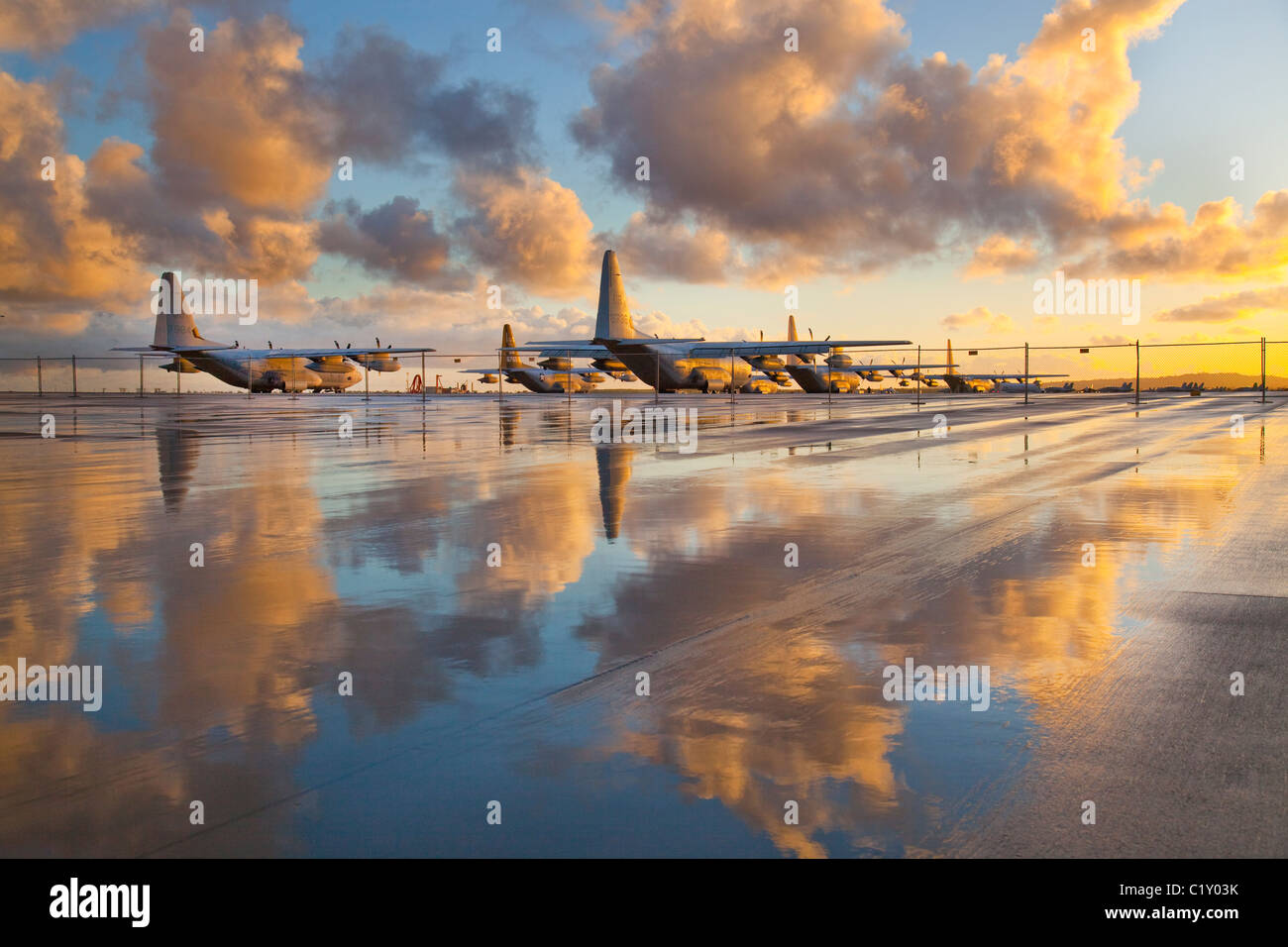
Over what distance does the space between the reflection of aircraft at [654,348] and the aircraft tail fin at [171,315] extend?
3132cm

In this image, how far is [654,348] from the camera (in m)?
71.2

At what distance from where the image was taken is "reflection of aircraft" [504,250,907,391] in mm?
67875

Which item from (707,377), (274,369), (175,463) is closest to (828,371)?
(707,377)

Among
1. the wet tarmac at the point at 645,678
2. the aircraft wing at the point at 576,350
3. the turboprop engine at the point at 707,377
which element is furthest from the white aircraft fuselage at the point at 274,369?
the wet tarmac at the point at 645,678

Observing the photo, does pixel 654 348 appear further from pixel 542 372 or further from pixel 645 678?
pixel 645 678

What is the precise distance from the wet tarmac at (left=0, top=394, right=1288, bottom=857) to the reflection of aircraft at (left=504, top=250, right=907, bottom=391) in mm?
51919

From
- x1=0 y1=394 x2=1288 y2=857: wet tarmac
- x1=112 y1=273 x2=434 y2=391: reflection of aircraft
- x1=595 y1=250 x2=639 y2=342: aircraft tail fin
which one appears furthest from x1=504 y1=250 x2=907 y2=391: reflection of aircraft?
x1=0 y1=394 x2=1288 y2=857: wet tarmac

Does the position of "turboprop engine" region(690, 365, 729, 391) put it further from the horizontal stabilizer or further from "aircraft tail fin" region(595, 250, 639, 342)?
"aircraft tail fin" region(595, 250, 639, 342)

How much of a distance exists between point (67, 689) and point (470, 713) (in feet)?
6.39

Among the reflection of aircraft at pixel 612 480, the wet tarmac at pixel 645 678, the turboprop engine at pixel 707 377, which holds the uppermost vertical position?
the turboprop engine at pixel 707 377

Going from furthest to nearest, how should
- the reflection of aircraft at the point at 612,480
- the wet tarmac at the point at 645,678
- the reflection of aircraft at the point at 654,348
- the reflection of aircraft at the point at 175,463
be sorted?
the reflection of aircraft at the point at 654,348 < the reflection of aircraft at the point at 175,463 < the reflection of aircraft at the point at 612,480 < the wet tarmac at the point at 645,678

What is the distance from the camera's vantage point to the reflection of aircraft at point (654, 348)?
223ft

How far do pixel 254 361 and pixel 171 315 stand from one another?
494 inches

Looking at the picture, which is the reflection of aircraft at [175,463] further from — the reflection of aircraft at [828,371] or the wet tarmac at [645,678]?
the reflection of aircraft at [828,371]
